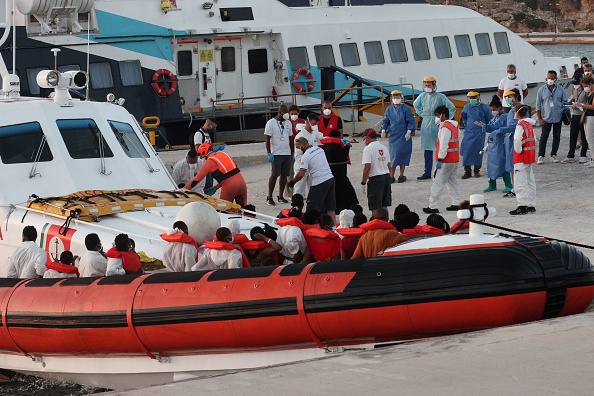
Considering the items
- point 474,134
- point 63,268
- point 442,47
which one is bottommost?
point 63,268

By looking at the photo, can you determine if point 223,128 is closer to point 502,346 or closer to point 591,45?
point 502,346

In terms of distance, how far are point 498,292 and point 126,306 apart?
2942 millimetres

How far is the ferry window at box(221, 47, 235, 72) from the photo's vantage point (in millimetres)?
26109

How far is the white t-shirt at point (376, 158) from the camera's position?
1523 cm

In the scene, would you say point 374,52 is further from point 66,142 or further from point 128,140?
point 66,142

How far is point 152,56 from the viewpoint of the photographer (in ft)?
80.9

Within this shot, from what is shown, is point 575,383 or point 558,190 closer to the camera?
point 575,383

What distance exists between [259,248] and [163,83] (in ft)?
47.7

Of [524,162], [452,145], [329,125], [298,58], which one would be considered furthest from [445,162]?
[298,58]

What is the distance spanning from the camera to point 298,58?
26.6 m

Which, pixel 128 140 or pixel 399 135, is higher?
pixel 128 140

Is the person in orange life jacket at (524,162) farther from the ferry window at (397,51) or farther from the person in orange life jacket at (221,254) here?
the ferry window at (397,51)

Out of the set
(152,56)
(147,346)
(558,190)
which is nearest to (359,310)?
(147,346)

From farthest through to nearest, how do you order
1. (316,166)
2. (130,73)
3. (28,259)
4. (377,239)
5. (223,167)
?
1. (130,73)
2. (316,166)
3. (223,167)
4. (28,259)
5. (377,239)
